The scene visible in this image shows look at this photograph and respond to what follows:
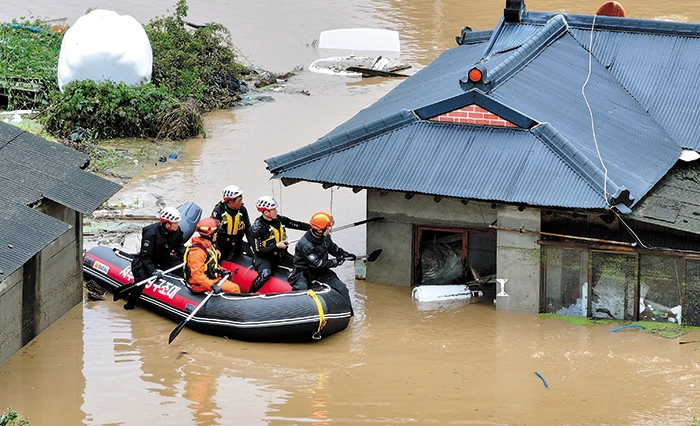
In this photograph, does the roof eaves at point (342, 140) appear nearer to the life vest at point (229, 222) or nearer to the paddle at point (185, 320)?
the life vest at point (229, 222)

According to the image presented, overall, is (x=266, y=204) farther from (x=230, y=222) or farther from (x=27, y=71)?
(x=27, y=71)

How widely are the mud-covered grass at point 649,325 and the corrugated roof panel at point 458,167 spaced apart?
5.86 feet

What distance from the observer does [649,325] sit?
598 inches

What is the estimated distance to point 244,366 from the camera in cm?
1405

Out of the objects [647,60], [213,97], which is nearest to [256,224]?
[647,60]

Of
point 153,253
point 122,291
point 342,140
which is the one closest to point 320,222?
point 342,140

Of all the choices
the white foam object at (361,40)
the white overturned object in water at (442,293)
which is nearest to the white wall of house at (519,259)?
the white overturned object in water at (442,293)

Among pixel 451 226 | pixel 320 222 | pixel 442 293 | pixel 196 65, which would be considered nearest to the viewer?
pixel 320 222

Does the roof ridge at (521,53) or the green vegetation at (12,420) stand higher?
the roof ridge at (521,53)

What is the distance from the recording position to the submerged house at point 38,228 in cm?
1373

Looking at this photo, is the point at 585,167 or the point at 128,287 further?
the point at 128,287

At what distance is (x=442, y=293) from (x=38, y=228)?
231 inches

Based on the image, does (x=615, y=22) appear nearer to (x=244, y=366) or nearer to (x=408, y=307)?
(x=408, y=307)

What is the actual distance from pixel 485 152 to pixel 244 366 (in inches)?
183
